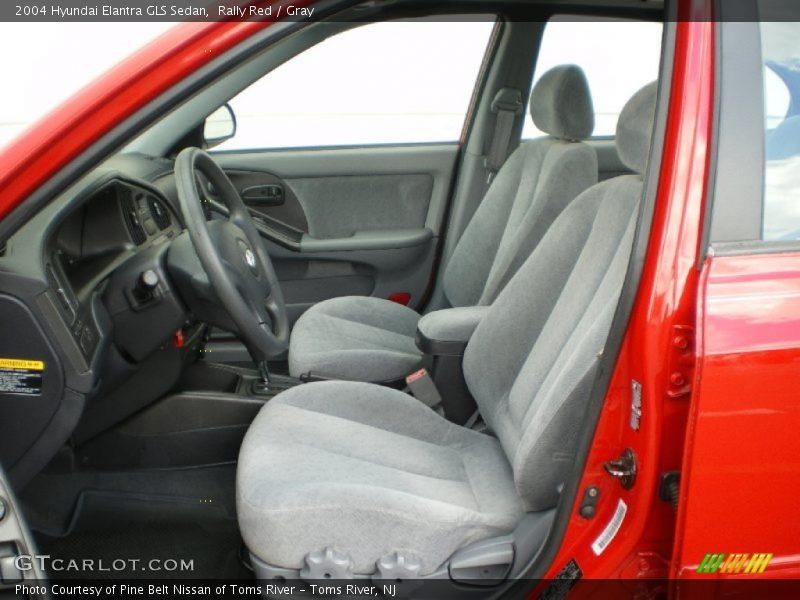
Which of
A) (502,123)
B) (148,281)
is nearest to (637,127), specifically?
(148,281)

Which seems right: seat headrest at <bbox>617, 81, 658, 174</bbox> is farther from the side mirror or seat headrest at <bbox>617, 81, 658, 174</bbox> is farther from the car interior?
the side mirror

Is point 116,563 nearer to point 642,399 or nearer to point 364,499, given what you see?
point 364,499

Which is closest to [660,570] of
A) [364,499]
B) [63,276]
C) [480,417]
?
[364,499]

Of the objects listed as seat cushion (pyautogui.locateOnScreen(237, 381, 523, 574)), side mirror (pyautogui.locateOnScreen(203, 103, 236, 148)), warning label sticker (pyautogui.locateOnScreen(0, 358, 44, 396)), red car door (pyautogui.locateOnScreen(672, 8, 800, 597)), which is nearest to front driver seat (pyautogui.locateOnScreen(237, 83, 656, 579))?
seat cushion (pyautogui.locateOnScreen(237, 381, 523, 574))

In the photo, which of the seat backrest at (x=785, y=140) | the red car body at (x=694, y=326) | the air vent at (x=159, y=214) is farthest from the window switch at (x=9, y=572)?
the seat backrest at (x=785, y=140)

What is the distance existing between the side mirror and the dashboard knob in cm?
119

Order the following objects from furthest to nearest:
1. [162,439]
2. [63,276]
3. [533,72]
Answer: [533,72] < [162,439] < [63,276]

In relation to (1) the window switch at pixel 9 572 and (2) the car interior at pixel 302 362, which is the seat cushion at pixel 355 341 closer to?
(2) the car interior at pixel 302 362

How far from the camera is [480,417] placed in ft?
7.68

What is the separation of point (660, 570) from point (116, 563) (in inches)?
50.9

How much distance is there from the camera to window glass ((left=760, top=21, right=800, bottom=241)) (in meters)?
1.27

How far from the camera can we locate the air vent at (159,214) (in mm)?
2154

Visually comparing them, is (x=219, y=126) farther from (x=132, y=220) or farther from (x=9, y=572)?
(x=9, y=572)

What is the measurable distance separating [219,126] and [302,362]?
3.29 ft
